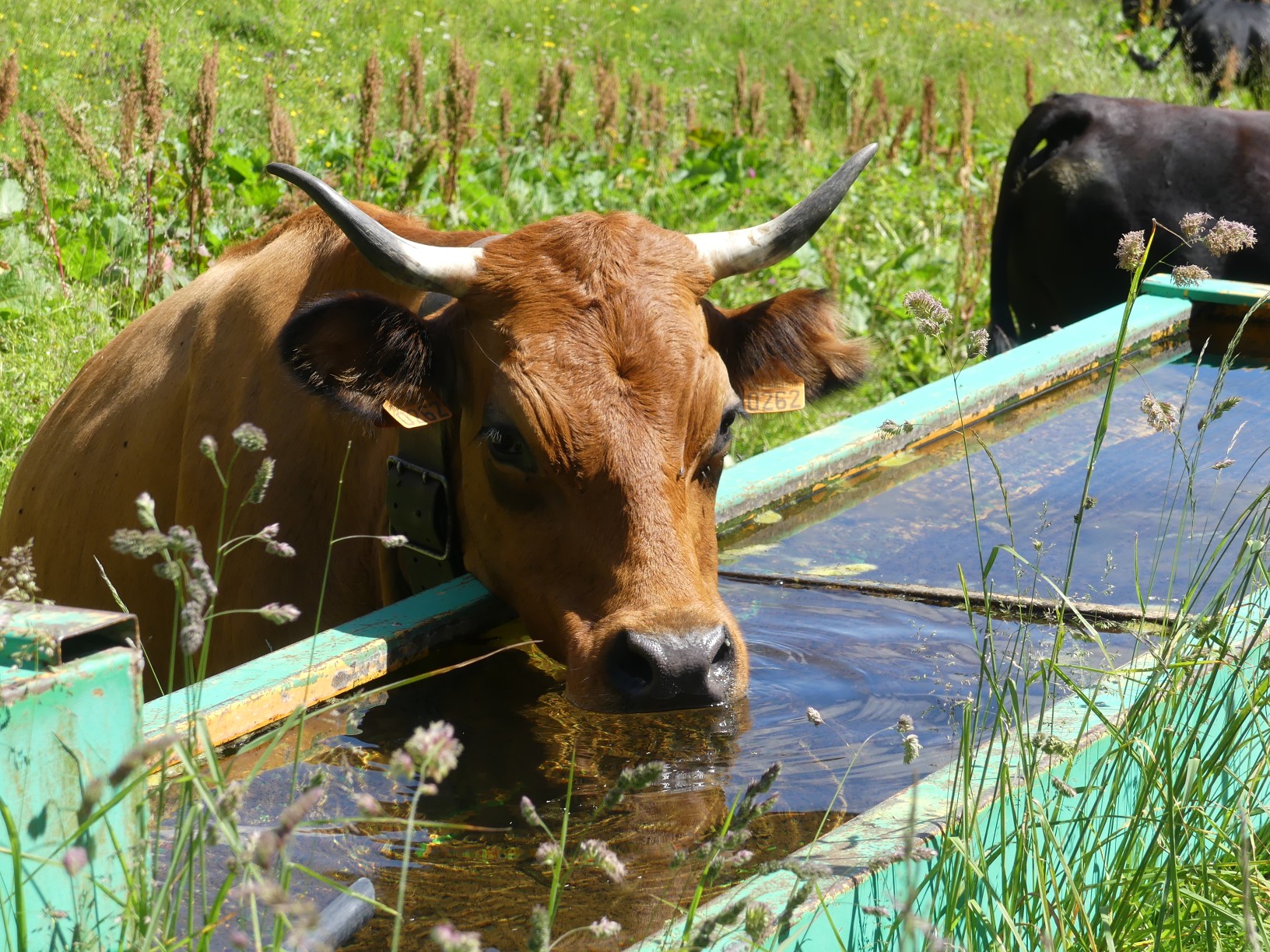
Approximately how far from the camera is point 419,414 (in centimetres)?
304

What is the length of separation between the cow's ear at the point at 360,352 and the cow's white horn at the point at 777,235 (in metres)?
0.69

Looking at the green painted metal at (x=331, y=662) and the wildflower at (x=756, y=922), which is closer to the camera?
the wildflower at (x=756, y=922)

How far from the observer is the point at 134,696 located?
1396 millimetres

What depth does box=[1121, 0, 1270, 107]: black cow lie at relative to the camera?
14.2 metres

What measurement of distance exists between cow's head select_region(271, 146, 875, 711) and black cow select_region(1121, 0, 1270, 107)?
1258cm

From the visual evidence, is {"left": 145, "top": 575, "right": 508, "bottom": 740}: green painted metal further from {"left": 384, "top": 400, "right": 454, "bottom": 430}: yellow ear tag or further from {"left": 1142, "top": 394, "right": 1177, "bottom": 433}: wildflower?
{"left": 1142, "top": 394, "right": 1177, "bottom": 433}: wildflower

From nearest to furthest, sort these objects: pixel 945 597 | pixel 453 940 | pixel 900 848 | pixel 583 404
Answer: pixel 453 940 < pixel 900 848 < pixel 583 404 < pixel 945 597

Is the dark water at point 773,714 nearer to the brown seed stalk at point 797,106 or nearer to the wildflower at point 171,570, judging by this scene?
the wildflower at point 171,570

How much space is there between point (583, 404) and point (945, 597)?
1108 millimetres

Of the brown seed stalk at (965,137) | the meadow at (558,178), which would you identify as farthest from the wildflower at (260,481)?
the brown seed stalk at (965,137)

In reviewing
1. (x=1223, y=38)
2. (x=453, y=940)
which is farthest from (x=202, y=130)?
(x=1223, y=38)

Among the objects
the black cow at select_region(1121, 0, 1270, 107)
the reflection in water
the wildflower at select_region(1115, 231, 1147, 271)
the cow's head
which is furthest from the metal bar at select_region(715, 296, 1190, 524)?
the black cow at select_region(1121, 0, 1270, 107)

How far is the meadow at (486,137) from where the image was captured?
6031 millimetres

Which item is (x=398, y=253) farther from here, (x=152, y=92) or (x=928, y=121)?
(x=928, y=121)
